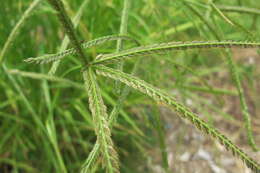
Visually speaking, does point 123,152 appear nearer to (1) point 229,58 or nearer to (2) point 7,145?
(2) point 7,145

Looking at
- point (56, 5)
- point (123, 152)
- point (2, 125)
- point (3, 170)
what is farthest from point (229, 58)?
point (3, 170)

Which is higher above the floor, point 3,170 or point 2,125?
point 2,125

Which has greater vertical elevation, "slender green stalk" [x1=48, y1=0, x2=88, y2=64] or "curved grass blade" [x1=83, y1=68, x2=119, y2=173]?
"slender green stalk" [x1=48, y1=0, x2=88, y2=64]

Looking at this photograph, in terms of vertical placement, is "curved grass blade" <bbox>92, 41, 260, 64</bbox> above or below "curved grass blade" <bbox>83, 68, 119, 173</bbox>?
above

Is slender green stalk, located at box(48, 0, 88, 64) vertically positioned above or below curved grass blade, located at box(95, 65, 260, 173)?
above

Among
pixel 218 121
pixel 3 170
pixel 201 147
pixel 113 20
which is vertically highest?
pixel 113 20

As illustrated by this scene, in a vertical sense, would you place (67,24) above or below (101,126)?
above
